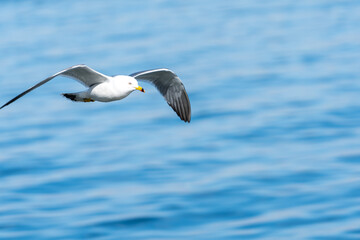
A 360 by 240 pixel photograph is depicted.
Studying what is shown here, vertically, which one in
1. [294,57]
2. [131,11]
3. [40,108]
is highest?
[131,11]

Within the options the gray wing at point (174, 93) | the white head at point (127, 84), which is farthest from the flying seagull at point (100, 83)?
the gray wing at point (174, 93)

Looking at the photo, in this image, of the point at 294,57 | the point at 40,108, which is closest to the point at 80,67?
the point at 40,108

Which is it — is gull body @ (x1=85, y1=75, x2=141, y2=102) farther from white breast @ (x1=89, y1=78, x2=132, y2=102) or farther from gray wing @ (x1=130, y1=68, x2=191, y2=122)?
gray wing @ (x1=130, y1=68, x2=191, y2=122)

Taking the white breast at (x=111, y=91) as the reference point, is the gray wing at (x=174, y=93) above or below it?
above

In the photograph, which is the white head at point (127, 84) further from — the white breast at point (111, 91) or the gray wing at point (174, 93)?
the gray wing at point (174, 93)

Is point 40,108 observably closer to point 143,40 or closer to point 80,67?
point 143,40

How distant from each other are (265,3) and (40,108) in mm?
21290

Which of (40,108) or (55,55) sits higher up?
(55,55)

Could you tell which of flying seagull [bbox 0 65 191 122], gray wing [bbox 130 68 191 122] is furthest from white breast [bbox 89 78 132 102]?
gray wing [bbox 130 68 191 122]

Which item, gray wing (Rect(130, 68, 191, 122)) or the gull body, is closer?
the gull body

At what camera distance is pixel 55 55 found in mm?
38125

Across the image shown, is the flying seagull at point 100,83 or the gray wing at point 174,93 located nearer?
the flying seagull at point 100,83

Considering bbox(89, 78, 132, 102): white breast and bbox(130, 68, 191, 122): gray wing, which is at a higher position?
bbox(130, 68, 191, 122): gray wing

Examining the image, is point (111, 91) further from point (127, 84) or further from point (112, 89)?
point (127, 84)
